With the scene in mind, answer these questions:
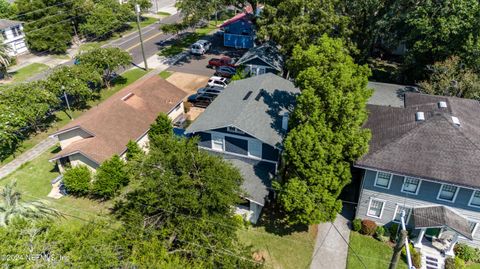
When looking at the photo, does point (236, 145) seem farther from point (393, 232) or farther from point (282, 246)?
point (393, 232)

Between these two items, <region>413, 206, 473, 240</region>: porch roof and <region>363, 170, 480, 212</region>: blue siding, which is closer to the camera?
<region>413, 206, 473, 240</region>: porch roof

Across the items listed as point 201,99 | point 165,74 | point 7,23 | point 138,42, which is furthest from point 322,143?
point 7,23

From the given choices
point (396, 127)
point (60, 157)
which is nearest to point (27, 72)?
point (60, 157)

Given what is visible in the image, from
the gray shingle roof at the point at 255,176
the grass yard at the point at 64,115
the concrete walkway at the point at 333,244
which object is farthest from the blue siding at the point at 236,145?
the grass yard at the point at 64,115

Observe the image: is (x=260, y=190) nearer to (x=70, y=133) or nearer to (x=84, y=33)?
(x=70, y=133)

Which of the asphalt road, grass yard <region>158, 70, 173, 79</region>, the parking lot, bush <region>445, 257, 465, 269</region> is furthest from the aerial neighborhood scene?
the asphalt road

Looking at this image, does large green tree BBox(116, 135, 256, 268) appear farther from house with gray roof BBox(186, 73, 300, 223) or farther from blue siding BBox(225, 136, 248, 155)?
blue siding BBox(225, 136, 248, 155)

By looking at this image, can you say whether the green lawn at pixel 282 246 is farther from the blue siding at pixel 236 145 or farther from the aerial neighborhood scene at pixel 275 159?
the blue siding at pixel 236 145
